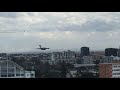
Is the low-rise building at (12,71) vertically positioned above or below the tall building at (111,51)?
below

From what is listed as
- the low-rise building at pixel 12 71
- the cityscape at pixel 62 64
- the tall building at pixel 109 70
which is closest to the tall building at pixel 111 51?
the cityscape at pixel 62 64

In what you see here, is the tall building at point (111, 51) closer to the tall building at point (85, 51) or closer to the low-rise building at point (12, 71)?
the tall building at point (85, 51)

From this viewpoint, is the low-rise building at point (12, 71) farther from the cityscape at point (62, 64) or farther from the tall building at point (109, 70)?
the tall building at point (109, 70)

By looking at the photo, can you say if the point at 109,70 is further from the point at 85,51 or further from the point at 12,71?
the point at 12,71

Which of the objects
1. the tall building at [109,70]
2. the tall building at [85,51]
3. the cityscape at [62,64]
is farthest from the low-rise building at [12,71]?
the tall building at [109,70]

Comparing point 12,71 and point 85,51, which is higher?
point 85,51

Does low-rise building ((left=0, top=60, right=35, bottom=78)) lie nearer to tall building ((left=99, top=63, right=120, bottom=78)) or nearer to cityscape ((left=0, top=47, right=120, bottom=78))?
cityscape ((left=0, top=47, right=120, bottom=78))

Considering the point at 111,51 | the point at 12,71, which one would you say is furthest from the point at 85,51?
the point at 12,71

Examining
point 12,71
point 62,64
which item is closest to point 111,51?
point 62,64

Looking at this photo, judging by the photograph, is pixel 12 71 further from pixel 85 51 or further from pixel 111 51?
pixel 111 51
